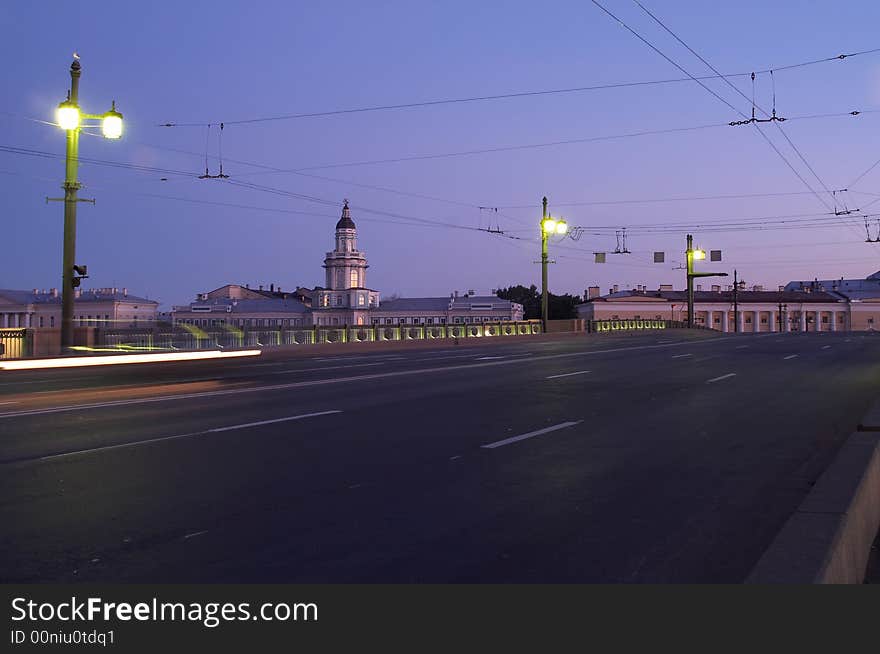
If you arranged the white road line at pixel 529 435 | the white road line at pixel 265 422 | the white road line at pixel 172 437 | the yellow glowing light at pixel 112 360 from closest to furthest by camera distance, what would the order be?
1. the white road line at pixel 172 437
2. the white road line at pixel 529 435
3. the white road line at pixel 265 422
4. the yellow glowing light at pixel 112 360

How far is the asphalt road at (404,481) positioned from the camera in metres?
5.53

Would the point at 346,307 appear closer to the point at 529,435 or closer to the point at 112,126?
the point at 112,126

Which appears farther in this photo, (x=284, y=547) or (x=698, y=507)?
(x=698, y=507)

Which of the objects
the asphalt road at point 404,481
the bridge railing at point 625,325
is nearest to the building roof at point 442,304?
the bridge railing at point 625,325

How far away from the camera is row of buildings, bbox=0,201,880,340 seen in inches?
5842

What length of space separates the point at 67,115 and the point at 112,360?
311 inches

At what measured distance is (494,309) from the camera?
17162 cm

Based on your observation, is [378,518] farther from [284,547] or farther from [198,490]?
[198,490]

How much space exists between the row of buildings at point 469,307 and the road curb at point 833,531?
122 metres

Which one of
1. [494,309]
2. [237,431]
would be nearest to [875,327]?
[494,309]

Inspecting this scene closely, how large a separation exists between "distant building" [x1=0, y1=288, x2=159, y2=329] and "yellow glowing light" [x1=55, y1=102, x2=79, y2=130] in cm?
8544

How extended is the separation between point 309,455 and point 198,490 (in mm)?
2087

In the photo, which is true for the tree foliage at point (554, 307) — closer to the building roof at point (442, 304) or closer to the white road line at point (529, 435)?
the building roof at point (442, 304)

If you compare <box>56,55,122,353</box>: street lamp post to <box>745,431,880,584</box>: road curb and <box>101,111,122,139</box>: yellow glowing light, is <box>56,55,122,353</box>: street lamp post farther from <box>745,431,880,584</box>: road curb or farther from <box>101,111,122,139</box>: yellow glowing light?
<box>745,431,880,584</box>: road curb
